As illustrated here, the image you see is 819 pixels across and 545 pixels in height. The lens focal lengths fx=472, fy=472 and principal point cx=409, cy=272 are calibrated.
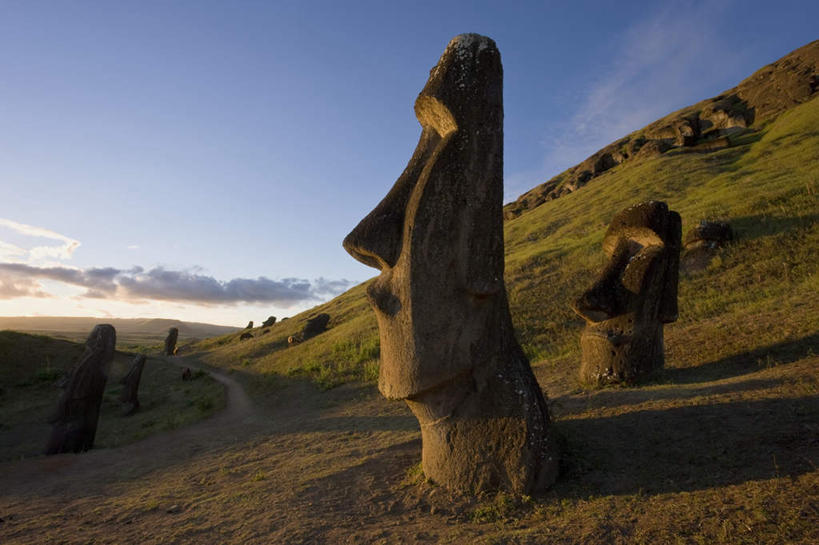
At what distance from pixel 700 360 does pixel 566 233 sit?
3109 centimetres

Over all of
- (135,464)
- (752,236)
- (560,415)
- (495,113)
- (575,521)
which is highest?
(752,236)

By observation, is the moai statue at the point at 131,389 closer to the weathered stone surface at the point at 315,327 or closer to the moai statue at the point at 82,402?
the moai statue at the point at 82,402

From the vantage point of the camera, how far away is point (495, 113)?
5.62 meters

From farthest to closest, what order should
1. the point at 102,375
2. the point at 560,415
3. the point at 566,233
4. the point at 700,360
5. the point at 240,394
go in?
the point at 566,233 < the point at 240,394 < the point at 102,375 < the point at 700,360 < the point at 560,415

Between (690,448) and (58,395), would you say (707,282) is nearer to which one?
(690,448)

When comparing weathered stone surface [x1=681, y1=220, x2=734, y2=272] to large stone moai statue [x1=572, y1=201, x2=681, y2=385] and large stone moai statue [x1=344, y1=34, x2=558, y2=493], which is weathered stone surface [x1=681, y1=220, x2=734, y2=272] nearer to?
large stone moai statue [x1=572, y1=201, x2=681, y2=385]

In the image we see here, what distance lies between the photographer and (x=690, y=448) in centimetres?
529

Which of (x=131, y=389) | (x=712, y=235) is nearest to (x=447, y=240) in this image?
(x=131, y=389)

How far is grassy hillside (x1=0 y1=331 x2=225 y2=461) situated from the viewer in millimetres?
15164

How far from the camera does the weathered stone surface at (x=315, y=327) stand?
3672 centimetres

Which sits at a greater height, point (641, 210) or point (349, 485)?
point (641, 210)

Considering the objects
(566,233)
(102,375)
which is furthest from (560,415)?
(566,233)

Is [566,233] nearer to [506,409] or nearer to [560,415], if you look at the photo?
[560,415]

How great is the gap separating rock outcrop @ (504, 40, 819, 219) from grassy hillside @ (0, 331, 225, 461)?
2434 inches
